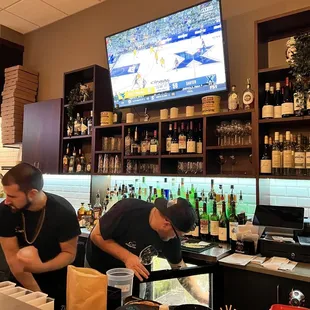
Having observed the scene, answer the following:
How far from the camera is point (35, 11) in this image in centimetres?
448

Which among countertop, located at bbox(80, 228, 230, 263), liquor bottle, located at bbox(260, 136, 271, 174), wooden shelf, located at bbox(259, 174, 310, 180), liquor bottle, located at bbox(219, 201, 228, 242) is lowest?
countertop, located at bbox(80, 228, 230, 263)

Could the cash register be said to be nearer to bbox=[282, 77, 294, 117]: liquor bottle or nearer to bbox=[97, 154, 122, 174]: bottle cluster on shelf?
bbox=[282, 77, 294, 117]: liquor bottle

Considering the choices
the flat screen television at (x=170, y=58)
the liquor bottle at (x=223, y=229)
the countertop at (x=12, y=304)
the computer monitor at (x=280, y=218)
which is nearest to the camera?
the countertop at (x=12, y=304)

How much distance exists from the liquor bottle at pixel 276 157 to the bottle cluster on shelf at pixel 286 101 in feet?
0.59

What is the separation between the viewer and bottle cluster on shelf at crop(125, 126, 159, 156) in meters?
3.17

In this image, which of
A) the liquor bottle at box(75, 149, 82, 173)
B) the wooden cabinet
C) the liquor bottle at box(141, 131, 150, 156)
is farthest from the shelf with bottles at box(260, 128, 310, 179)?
the wooden cabinet

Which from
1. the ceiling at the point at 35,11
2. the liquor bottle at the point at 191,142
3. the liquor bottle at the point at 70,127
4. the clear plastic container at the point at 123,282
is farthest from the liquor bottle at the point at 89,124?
the clear plastic container at the point at 123,282

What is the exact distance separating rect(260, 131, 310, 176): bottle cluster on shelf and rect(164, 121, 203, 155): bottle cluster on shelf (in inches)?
22.9

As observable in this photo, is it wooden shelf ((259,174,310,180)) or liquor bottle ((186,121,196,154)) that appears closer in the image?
wooden shelf ((259,174,310,180))

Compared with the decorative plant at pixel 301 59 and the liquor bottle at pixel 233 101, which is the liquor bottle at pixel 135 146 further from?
the decorative plant at pixel 301 59

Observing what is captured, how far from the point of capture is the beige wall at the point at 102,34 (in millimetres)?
3020

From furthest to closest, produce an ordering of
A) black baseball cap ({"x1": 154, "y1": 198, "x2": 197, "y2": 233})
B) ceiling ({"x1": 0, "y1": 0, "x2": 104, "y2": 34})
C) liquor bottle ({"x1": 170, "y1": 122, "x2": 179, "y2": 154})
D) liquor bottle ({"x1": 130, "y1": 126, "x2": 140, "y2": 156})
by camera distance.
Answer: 1. ceiling ({"x1": 0, "y1": 0, "x2": 104, "y2": 34})
2. liquor bottle ({"x1": 130, "y1": 126, "x2": 140, "y2": 156})
3. liquor bottle ({"x1": 170, "y1": 122, "x2": 179, "y2": 154})
4. black baseball cap ({"x1": 154, "y1": 198, "x2": 197, "y2": 233})

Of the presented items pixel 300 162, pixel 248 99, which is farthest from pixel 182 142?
pixel 300 162

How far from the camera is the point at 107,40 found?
3.65 meters
